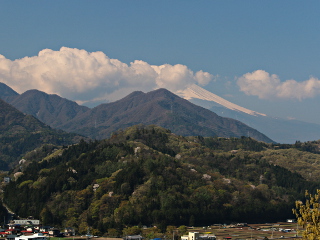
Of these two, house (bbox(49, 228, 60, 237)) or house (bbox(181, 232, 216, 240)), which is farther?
house (bbox(49, 228, 60, 237))

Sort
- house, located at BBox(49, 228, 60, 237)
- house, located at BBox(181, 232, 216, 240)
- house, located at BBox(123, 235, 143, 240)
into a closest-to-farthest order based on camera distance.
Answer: house, located at BBox(181, 232, 216, 240)
house, located at BBox(123, 235, 143, 240)
house, located at BBox(49, 228, 60, 237)

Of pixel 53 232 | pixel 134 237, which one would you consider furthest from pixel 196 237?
pixel 53 232

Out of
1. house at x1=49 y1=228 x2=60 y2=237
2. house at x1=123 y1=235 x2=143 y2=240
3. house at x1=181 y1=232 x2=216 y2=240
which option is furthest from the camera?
house at x1=49 y1=228 x2=60 y2=237

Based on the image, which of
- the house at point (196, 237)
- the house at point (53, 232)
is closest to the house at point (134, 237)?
the house at point (196, 237)

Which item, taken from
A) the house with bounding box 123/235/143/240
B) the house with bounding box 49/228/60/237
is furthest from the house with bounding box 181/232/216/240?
the house with bounding box 49/228/60/237

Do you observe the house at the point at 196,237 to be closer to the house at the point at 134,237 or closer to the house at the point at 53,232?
the house at the point at 134,237

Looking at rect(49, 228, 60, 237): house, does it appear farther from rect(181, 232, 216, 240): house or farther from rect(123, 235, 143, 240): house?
rect(181, 232, 216, 240): house

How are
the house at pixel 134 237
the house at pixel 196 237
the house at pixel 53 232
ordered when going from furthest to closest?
the house at pixel 53 232 → the house at pixel 134 237 → the house at pixel 196 237

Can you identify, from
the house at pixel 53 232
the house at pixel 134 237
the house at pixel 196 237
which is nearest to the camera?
the house at pixel 196 237

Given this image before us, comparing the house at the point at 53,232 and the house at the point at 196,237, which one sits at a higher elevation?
the house at the point at 53,232

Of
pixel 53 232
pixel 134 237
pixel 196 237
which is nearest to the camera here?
pixel 196 237

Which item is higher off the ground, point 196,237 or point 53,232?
point 53,232

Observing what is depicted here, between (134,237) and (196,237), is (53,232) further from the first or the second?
(196,237)

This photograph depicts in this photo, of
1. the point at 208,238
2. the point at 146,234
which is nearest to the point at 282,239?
the point at 208,238
